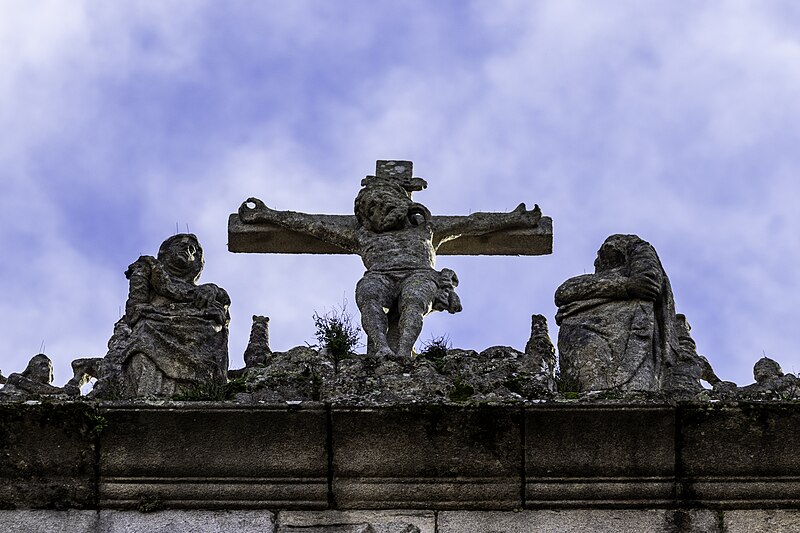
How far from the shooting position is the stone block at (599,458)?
8.46 m

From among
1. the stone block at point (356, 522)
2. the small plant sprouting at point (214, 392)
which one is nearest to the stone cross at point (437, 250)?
the small plant sprouting at point (214, 392)

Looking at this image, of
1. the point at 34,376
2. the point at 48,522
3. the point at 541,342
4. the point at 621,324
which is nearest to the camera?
the point at 48,522

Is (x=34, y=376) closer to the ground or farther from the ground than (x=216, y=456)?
farther from the ground

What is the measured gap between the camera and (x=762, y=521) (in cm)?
838

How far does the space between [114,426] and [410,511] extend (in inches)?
66.7

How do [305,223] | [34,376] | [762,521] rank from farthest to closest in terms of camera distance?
[34,376]
[305,223]
[762,521]

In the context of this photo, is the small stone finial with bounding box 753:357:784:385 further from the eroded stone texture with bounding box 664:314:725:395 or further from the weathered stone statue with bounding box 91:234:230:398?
the weathered stone statue with bounding box 91:234:230:398

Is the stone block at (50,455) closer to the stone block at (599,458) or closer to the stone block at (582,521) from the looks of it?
the stone block at (582,521)

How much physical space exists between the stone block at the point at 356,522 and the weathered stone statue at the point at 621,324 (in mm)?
1555

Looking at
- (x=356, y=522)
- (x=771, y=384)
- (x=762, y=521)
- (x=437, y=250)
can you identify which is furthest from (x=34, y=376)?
(x=762, y=521)

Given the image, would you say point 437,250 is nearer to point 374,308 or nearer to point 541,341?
point 541,341

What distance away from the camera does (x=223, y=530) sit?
8398mm

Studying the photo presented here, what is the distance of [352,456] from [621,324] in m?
2.22

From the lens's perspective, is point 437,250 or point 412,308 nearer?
point 412,308
